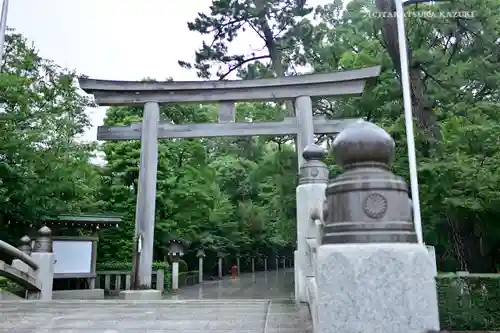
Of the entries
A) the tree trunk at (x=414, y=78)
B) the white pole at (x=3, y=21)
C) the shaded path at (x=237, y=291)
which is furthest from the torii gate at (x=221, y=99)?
the shaded path at (x=237, y=291)

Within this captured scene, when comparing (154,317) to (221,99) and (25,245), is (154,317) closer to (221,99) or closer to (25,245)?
(221,99)

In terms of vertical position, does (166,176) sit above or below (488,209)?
above

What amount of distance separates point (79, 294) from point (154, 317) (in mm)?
9715

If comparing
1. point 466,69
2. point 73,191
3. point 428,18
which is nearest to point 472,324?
point 466,69

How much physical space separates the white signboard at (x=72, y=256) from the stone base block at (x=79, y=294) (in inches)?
25.4

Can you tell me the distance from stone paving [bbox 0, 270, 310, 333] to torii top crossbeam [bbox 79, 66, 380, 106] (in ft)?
19.4

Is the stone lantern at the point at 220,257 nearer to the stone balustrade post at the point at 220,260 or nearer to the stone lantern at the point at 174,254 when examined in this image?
the stone balustrade post at the point at 220,260

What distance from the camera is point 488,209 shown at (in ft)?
33.5

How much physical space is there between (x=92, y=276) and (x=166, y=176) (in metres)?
5.32

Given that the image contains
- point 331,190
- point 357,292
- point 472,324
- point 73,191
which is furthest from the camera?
point 73,191

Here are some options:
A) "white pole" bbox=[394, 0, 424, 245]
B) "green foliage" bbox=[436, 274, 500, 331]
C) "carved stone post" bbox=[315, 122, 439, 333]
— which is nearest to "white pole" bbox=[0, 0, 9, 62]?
"white pole" bbox=[394, 0, 424, 245]

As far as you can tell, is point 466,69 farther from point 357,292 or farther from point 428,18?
point 357,292

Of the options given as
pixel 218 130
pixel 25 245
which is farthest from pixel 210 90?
pixel 25 245

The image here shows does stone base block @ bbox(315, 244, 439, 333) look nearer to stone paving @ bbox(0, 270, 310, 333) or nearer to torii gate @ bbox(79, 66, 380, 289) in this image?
stone paving @ bbox(0, 270, 310, 333)
